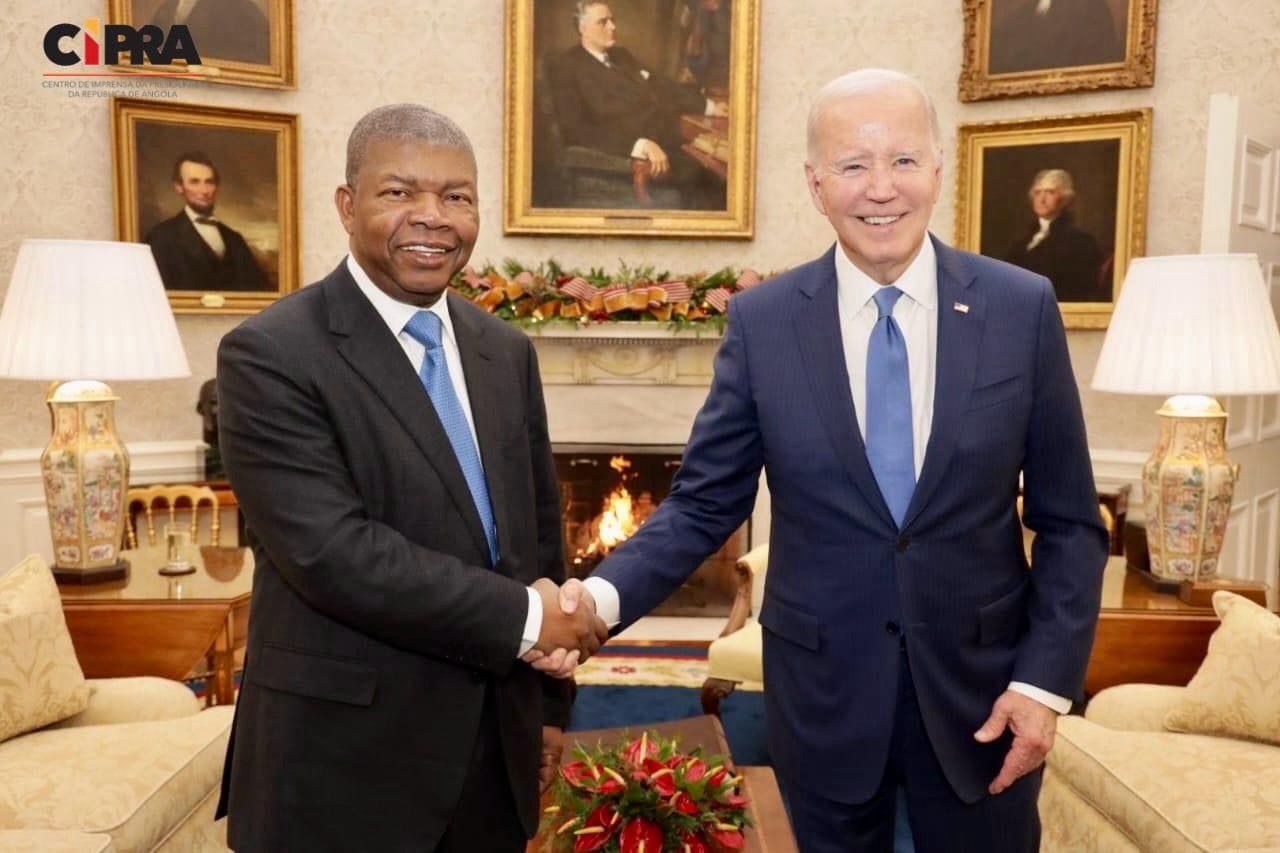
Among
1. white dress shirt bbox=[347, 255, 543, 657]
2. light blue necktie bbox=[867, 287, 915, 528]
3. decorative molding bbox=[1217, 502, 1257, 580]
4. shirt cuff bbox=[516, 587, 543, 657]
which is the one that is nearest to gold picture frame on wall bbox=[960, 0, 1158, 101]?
decorative molding bbox=[1217, 502, 1257, 580]

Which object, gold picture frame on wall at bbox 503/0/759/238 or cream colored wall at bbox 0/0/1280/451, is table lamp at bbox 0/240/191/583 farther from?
gold picture frame on wall at bbox 503/0/759/238

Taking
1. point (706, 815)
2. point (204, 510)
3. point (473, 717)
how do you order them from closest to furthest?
point (473, 717), point (706, 815), point (204, 510)

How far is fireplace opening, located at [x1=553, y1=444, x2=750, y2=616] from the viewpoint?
657cm

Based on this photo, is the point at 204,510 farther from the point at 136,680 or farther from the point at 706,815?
the point at 706,815

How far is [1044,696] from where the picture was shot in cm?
185

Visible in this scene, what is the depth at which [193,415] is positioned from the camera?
6328 mm

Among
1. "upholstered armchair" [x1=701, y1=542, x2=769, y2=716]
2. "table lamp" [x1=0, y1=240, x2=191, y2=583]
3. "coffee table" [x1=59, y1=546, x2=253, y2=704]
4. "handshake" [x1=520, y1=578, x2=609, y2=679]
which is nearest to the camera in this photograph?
"handshake" [x1=520, y1=578, x2=609, y2=679]

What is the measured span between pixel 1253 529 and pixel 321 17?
580cm

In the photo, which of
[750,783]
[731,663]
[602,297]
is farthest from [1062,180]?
[750,783]

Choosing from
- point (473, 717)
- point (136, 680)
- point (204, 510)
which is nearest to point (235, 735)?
point (473, 717)

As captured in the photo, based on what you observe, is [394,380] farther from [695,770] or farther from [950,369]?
[695,770]

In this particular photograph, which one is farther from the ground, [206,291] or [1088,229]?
[1088,229]

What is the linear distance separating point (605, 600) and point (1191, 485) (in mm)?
2355

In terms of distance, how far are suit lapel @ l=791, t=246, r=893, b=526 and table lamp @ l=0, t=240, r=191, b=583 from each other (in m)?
2.69
